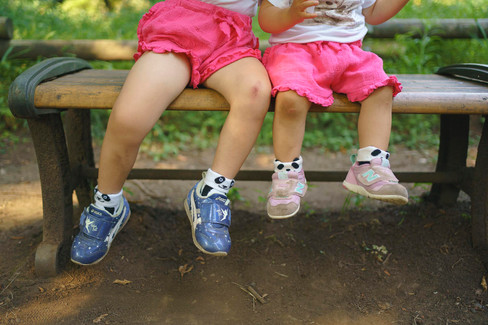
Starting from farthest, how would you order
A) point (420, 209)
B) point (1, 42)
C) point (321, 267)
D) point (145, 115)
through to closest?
1. point (1, 42)
2. point (420, 209)
3. point (321, 267)
4. point (145, 115)

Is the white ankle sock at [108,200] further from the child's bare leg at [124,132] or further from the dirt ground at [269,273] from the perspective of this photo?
the dirt ground at [269,273]

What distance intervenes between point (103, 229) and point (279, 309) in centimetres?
70

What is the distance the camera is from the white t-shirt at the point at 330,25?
5.54 feet

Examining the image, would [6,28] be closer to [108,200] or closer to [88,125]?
[88,125]

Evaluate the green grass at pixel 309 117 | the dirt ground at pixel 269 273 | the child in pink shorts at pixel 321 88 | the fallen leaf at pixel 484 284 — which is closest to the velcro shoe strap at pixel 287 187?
the child in pink shorts at pixel 321 88

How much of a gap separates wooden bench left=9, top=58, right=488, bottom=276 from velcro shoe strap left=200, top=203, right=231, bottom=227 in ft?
1.08

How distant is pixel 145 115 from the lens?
1.48 meters

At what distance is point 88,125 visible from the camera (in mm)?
2197

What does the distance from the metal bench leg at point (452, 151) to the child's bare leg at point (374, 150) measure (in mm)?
769

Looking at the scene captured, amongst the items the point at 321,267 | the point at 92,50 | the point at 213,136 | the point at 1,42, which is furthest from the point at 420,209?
the point at 1,42

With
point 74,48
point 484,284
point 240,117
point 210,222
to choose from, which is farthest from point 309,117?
point 210,222

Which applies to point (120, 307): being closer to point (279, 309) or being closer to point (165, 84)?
point (279, 309)

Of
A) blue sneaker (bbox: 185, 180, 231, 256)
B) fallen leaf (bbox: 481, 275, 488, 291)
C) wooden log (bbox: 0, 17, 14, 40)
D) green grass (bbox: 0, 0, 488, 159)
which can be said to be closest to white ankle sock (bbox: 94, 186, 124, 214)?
blue sneaker (bbox: 185, 180, 231, 256)

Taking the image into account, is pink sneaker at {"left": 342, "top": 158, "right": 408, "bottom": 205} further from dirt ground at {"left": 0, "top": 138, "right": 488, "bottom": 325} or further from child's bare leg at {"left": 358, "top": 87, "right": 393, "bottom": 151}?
dirt ground at {"left": 0, "top": 138, "right": 488, "bottom": 325}
